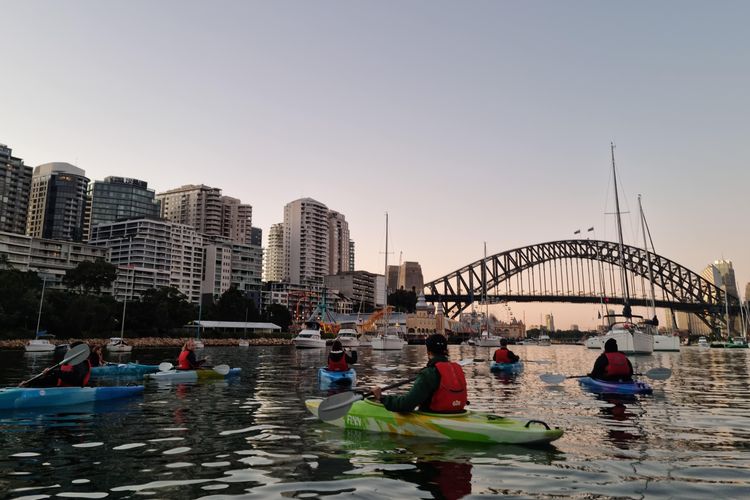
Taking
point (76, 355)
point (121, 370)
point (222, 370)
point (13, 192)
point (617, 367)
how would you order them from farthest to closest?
point (13, 192), point (121, 370), point (222, 370), point (617, 367), point (76, 355)

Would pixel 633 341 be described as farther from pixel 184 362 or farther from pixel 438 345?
pixel 438 345

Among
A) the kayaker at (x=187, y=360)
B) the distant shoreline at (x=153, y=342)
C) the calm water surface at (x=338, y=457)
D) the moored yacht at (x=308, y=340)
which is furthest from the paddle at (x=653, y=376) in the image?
the distant shoreline at (x=153, y=342)

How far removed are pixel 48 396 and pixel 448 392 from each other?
1115cm

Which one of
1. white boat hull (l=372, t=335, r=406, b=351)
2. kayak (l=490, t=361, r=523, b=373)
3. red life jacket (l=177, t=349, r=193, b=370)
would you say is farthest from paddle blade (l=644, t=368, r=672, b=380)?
white boat hull (l=372, t=335, r=406, b=351)

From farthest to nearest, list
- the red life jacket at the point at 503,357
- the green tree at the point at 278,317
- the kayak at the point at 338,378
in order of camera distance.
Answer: the green tree at the point at 278,317
the red life jacket at the point at 503,357
the kayak at the point at 338,378

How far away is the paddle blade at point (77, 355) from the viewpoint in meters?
14.7

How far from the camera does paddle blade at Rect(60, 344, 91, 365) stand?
580 inches

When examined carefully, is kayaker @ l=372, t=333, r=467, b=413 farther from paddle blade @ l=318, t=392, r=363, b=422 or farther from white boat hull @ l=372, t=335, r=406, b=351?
white boat hull @ l=372, t=335, r=406, b=351

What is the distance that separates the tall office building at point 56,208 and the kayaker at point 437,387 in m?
211

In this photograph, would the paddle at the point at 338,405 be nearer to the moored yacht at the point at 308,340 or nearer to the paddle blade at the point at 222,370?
the paddle blade at the point at 222,370

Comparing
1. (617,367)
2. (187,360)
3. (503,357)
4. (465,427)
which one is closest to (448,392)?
(465,427)

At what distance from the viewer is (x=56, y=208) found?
18912 centimetres

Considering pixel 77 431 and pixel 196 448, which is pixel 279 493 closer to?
pixel 196 448

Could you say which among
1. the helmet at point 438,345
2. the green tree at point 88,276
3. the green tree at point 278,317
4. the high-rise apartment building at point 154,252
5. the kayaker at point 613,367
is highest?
the high-rise apartment building at point 154,252
